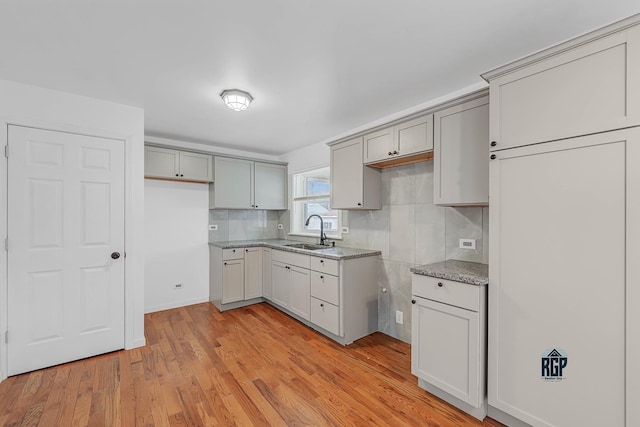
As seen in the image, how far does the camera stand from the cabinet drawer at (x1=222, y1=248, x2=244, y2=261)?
12.9ft

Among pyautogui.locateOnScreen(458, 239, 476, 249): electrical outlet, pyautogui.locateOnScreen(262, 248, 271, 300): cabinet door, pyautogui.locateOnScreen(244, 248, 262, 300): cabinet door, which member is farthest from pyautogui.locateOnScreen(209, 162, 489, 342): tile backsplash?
pyautogui.locateOnScreen(244, 248, 262, 300): cabinet door

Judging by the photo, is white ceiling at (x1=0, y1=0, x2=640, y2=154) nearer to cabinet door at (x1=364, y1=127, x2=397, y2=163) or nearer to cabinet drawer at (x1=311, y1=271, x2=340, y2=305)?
cabinet door at (x1=364, y1=127, x2=397, y2=163)

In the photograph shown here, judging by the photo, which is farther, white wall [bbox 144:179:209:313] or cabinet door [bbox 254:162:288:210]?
cabinet door [bbox 254:162:288:210]

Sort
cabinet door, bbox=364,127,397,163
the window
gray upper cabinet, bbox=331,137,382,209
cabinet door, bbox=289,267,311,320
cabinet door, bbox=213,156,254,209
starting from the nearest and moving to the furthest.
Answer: cabinet door, bbox=364,127,397,163, gray upper cabinet, bbox=331,137,382,209, cabinet door, bbox=289,267,311,320, the window, cabinet door, bbox=213,156,254,209

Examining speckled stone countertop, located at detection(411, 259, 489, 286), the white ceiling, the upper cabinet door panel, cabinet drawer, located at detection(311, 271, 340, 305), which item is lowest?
cabinet drawer, located at detection(311, 271, 340, 305)

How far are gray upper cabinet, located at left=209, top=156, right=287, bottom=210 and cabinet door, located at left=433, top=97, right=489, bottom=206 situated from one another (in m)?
2.87

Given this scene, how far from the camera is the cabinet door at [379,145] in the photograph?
271 centimetres

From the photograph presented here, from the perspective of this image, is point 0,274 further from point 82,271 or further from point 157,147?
point 157,147

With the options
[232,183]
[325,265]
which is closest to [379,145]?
[325,265]

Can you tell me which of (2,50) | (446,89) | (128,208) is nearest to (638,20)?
(446,89)

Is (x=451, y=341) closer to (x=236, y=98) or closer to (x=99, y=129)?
(x=236, y=98)

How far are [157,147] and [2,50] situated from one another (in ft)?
5.91

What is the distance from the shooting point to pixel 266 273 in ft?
13.6

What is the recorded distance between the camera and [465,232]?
2.44 m
